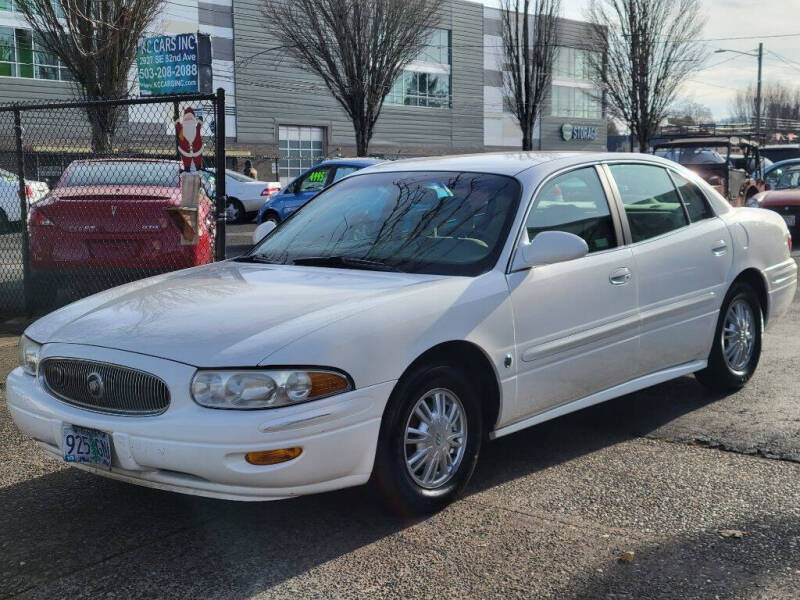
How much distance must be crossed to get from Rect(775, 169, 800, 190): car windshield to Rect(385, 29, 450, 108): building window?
1305 inches

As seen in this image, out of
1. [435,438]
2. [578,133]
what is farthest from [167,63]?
[578,133]

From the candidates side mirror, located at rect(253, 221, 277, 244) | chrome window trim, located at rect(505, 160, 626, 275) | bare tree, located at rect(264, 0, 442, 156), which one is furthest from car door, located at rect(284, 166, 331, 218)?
chrome window trim, located at rect(505, 160, 626, 275)

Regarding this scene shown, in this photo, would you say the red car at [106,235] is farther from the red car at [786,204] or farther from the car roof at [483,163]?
the red car at [786,204]

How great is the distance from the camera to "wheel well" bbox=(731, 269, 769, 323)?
6.14 m

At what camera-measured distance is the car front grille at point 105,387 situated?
370 cm

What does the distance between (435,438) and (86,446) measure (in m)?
1.42

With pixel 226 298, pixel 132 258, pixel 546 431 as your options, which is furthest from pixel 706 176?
pixel 226 298

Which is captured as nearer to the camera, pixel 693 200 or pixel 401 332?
pixel 401 332

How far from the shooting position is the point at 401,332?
3.93m

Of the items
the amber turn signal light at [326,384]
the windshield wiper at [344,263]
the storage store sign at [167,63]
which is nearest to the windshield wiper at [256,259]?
the windshield wiper at [344,263]

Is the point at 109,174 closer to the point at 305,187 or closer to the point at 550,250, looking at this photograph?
the point at 550,250

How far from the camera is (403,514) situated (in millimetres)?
4027

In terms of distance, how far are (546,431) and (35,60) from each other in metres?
36.8

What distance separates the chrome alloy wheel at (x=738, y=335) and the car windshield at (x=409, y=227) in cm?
203
